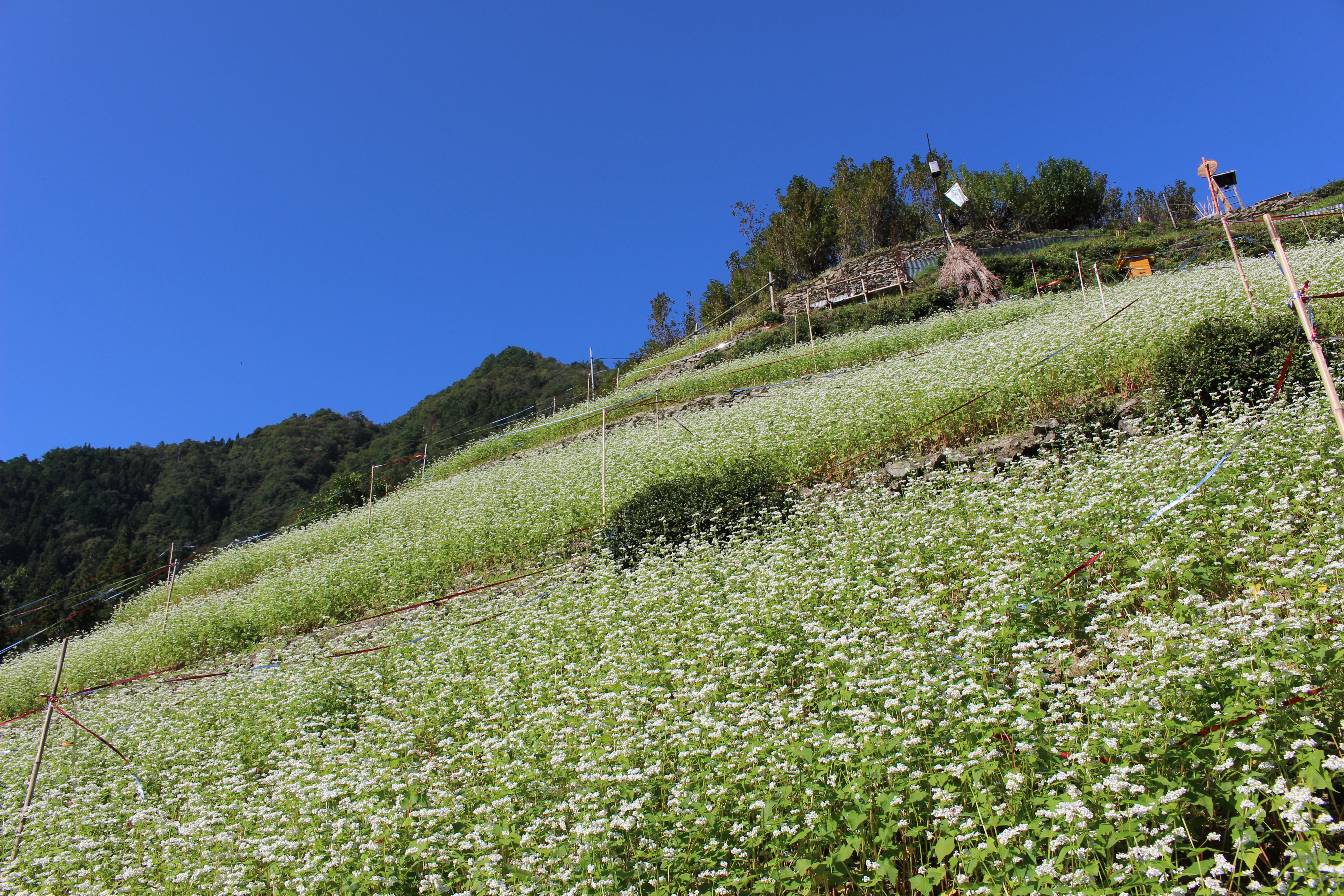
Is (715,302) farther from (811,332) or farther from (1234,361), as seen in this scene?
(1234,361)

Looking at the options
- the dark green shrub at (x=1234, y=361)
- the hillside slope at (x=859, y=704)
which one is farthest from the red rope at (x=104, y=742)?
the dark green shrub at (x=1234, y=361)

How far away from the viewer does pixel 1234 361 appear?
26.6 feet

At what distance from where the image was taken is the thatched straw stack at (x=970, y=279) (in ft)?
71.6

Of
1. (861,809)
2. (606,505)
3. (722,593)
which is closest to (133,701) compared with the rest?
(606,505)

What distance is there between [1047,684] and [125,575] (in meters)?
29.3

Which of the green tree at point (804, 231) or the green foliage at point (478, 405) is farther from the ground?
the green tree at point (804, 231)

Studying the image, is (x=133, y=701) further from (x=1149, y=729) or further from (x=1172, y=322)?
(x=1172, y=322)

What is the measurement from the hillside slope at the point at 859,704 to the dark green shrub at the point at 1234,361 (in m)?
0.09

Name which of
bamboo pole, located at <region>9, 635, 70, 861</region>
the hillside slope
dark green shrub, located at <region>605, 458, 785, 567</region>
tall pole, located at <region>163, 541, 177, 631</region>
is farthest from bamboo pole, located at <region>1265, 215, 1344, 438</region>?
tall pole, located at <region>163, 541, 177, 631</region>

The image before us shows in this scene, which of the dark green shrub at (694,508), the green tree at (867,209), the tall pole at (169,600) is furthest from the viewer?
the green tree at (867,209)

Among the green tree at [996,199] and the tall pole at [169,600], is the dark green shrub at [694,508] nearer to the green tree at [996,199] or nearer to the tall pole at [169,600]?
the tall pole at [169,600]

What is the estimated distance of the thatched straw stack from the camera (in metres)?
21.8

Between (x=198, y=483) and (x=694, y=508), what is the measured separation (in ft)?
120

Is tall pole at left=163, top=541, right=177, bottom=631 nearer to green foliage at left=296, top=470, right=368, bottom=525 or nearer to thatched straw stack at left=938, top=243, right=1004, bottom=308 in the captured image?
green foliage at left=296, top=470, right=368, bottom=525
